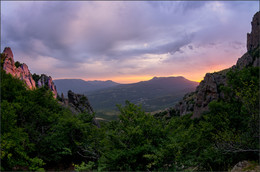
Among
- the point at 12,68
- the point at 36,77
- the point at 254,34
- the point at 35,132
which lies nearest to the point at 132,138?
the point at 35,132

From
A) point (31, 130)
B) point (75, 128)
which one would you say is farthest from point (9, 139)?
point (75, 128)

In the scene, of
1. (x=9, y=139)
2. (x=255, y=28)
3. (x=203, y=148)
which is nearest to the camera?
(x=9, y=139)

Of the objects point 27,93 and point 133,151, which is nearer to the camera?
point 133,151

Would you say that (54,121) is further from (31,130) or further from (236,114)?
(236,114)

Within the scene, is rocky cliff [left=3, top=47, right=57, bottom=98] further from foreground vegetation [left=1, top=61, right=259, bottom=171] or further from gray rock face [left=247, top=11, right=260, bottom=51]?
gray rock face [left=247, top=11, right=260, bottom=51]

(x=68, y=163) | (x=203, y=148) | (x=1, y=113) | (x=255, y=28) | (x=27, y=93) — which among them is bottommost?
(x=68, y=163)

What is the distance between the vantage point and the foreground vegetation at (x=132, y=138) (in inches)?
332

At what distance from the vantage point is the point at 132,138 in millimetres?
9031

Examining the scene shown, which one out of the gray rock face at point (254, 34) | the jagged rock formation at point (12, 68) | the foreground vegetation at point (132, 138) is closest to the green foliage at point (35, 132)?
the foreground vegetation at point (132, 138)

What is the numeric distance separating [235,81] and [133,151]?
546 inches

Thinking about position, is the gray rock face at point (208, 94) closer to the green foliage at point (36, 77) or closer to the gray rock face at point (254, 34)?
the green foliage at point (36, 77)

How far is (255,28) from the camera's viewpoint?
13788 cm

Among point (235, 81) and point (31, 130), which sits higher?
point (235, 81)

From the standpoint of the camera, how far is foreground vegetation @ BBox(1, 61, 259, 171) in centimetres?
845
